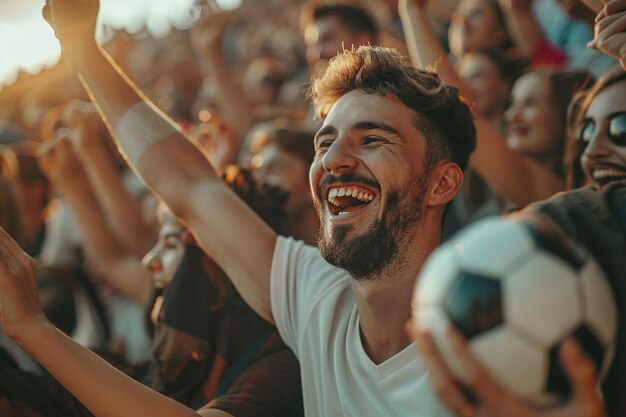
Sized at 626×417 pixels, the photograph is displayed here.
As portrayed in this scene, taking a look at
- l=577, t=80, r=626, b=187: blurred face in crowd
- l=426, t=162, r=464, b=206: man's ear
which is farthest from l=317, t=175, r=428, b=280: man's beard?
l=577, t=80, r=626, b=187: blurred face in crowd

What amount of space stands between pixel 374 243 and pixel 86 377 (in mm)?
961

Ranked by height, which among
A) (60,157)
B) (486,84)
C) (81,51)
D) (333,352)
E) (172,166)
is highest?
(81,51)

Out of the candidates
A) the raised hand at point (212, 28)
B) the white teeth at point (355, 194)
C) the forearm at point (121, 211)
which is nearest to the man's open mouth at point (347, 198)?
the white teeth at point (355, 194)

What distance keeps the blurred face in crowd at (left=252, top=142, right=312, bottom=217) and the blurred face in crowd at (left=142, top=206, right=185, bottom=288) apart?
0.59m

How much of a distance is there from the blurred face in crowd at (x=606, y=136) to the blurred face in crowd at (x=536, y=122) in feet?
3.94

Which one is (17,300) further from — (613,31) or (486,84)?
(486,84)

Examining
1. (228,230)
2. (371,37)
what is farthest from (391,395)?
(371,37)

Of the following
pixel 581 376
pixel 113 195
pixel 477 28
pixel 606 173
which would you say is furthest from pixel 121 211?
pixel 581 376

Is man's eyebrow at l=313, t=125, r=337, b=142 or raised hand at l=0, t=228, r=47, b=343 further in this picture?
man's eyebrow at l=313, t=125, r=337, b=142

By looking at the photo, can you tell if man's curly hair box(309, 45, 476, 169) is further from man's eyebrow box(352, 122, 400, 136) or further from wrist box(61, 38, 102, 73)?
wrist box(61, 38, 102, 73)

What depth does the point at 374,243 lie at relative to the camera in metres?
2.21

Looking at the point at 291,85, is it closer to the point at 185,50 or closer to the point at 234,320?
the point at 234,320

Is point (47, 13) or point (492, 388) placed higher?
point (47, 13)

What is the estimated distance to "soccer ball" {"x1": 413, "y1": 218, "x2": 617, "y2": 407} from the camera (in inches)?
52.6
